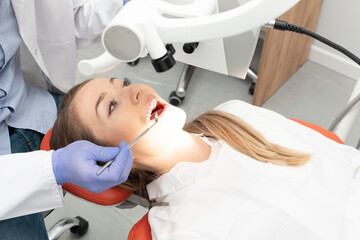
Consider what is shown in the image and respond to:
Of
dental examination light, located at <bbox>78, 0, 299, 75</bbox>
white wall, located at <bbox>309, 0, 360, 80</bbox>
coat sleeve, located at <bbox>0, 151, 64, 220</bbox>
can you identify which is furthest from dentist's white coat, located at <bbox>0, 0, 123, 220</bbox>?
white wall, located at <bbox>309, 0, 360, 80</bbox>

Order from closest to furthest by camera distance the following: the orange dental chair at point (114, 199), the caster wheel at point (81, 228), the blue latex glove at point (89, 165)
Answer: the blue latex glove at point (89, 165), the orange dental chair at point (114, 199), the caster wheel at point (81, 228)

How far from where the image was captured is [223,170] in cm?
108

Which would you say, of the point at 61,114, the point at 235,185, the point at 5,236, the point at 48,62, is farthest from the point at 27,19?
the point at 235,185

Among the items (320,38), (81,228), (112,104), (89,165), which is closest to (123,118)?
(112,104)

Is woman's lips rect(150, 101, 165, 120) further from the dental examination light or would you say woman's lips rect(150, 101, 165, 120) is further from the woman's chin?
the dental examination light

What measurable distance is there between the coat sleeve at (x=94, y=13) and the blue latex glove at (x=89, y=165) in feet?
1.64

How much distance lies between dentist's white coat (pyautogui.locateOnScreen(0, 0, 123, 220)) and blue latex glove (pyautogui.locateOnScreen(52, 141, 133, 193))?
0.10 feet

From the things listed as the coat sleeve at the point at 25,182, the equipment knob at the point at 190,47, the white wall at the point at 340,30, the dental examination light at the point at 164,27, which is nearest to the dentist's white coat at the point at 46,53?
the coat sleeve at the point at 25,182

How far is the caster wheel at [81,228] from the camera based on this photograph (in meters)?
1.76

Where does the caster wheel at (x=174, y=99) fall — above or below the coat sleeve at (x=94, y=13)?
below

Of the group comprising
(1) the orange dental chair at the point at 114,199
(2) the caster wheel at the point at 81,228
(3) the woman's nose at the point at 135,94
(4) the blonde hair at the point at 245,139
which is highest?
(3) the woman's nose at the point at 135,94

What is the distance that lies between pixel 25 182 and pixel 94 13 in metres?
0.61

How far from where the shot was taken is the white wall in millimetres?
2230

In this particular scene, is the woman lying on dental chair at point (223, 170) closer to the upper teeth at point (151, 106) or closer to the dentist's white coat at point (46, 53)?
the upper teeth at point (151, 106)
